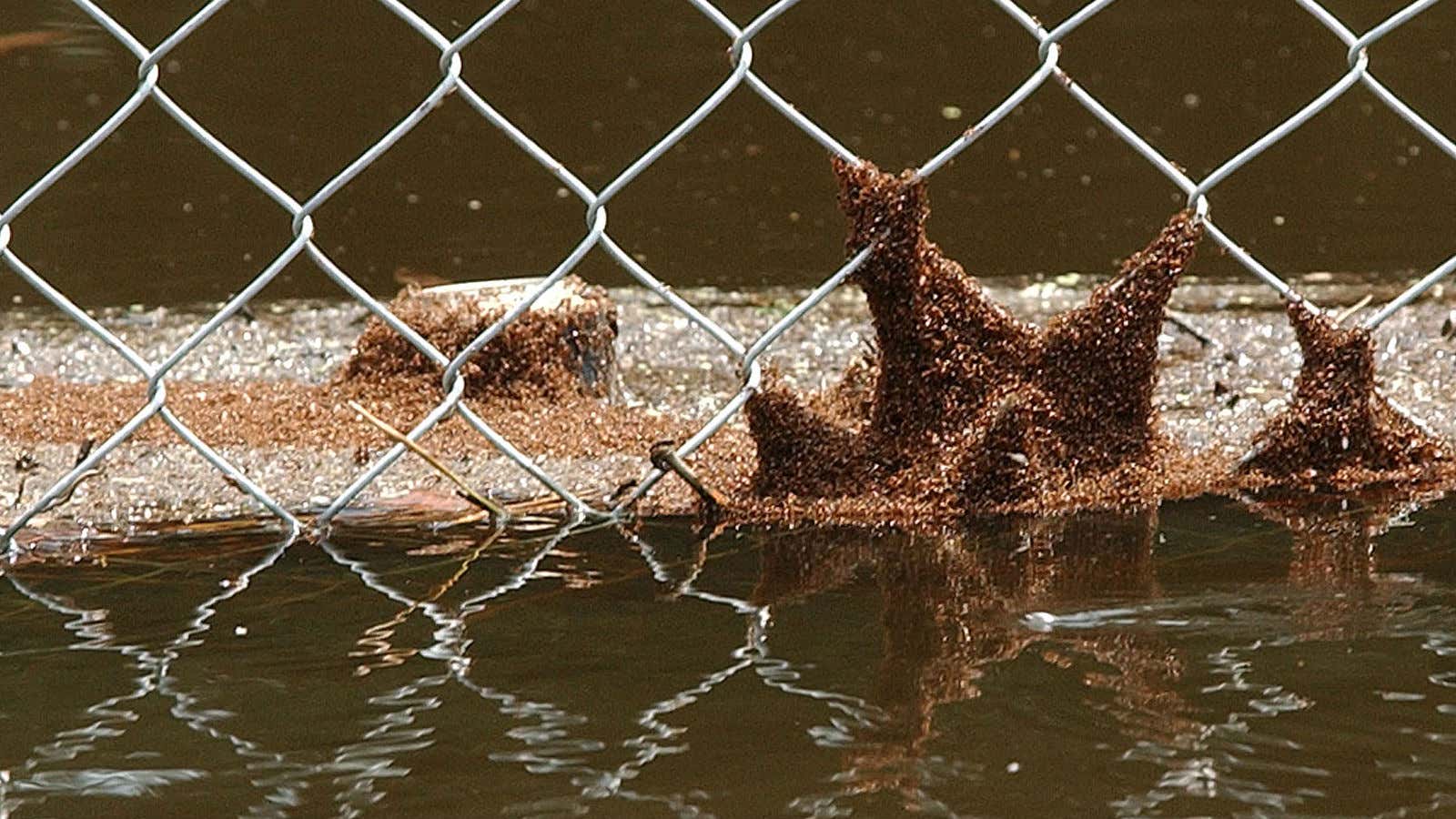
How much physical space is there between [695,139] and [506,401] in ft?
6.46

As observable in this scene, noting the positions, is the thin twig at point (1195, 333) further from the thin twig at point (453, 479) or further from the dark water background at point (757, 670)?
the thin twig at point (453, 479)

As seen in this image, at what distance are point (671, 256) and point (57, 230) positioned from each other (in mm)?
1086

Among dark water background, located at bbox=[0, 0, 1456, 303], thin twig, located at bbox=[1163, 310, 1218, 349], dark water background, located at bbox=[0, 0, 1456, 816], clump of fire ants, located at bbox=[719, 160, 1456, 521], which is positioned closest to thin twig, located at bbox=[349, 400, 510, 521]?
dark water background, located at bbox=[0, 0, 1456, 816]

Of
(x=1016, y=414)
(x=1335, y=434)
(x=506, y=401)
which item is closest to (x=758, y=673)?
(x=1016, y=414)

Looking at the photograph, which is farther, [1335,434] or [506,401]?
[506,401]

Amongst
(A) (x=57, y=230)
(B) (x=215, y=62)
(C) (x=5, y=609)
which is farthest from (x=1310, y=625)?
(B) (x=215, y=62)

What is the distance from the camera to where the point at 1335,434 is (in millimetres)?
2164

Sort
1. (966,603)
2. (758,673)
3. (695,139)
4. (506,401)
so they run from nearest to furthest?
(758,673)
(966,603)
(506,401)
(695,139)

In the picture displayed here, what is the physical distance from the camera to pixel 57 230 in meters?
3.79

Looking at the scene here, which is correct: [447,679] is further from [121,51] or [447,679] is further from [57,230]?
[121,51]

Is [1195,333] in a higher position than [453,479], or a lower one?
higher

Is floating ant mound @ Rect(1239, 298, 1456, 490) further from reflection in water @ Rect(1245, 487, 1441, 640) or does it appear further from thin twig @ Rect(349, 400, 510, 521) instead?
thin twig @ Rect(349, 400, 510, 521)

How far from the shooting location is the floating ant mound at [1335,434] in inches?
83.8

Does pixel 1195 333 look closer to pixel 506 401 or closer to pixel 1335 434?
pixel 1335 434
